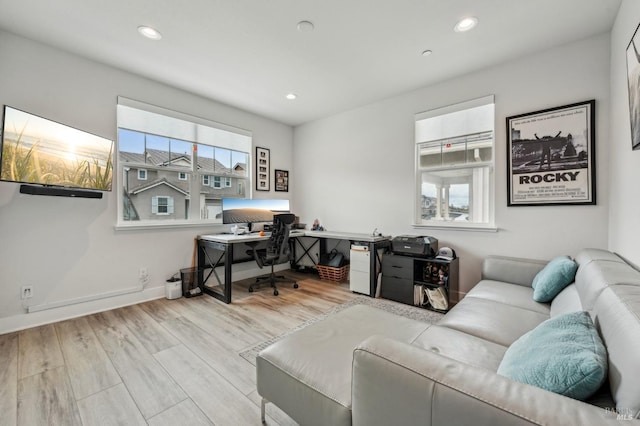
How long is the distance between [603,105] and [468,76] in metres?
1.29

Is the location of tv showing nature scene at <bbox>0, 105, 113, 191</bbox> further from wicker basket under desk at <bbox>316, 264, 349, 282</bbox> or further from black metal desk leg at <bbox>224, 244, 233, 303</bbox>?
wicker basket under desk at <bbox>316, 264, 349, 282</bbox>

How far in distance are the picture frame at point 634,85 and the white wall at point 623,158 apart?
0.11 meters

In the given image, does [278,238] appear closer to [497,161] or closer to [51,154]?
[51,154]

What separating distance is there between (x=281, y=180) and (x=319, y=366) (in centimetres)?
404

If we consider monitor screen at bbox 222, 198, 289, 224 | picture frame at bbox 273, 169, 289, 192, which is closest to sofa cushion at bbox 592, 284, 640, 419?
monitor screen at bbox 222, 198, 289, 224

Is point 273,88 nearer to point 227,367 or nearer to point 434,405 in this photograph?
point 227,367

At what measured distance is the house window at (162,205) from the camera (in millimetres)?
3496

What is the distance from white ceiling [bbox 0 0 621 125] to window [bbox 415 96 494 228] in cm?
51

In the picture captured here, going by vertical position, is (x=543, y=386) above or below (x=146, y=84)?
below

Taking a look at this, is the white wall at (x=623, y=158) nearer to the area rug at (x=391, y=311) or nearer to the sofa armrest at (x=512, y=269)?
the sofa armrest at (x=512, y=269)

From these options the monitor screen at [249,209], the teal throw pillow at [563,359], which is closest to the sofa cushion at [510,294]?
the teal throw pillow at [563,359]

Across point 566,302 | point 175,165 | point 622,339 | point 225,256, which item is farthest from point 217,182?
point 622,339

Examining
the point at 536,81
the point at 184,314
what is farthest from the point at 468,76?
the point at 184,314

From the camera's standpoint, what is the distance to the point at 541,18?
2256 mm
